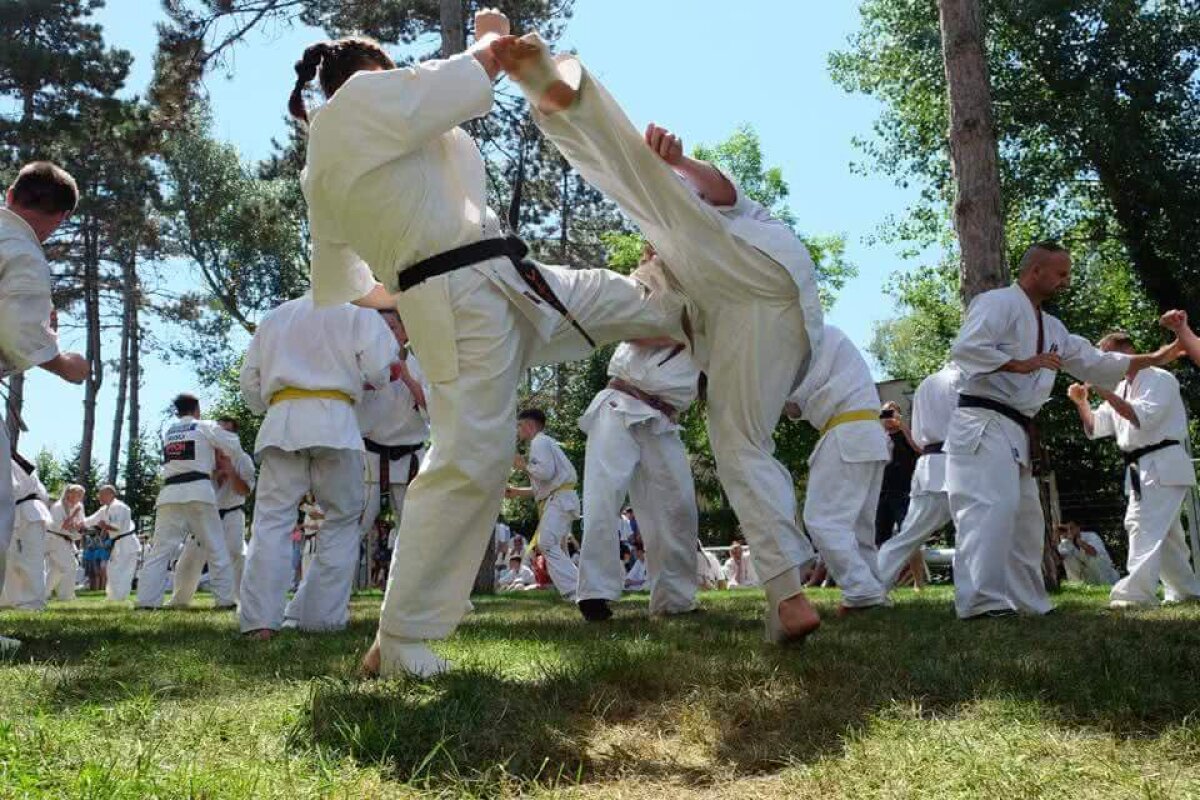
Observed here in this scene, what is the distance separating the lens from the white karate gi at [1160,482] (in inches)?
347

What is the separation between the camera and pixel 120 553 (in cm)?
1809

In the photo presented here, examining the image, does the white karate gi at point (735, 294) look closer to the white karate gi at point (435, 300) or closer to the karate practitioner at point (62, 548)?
the white karate gi at point (435, 300)

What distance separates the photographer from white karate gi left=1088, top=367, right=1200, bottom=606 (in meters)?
8.80

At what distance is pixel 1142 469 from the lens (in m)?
9.06

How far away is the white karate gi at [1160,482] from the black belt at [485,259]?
20.7 feet

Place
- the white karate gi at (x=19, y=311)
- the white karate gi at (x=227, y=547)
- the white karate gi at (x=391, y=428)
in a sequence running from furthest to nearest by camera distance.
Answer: the white karate gi at (x=227, y=547) → the white karate gi at (x=391, y=428) → the white karate gi at (x=19, y=311)

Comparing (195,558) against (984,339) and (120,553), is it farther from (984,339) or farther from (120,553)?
(984,339)

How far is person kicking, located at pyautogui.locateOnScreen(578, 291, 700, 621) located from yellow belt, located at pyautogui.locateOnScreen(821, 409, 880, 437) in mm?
1054

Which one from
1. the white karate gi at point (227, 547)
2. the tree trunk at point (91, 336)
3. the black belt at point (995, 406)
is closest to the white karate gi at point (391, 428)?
the white karate gi at point (227, 547)

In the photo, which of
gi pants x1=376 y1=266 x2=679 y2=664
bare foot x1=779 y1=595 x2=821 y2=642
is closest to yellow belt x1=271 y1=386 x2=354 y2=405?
gi pants x1=376 y1=266 x2=679 y2=664

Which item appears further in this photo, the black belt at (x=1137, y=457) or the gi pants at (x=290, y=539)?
the black belt at (x=1137, y=457)

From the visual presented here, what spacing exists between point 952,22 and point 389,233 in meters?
7.83

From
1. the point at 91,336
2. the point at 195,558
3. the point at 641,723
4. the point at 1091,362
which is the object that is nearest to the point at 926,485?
the point at 1091,362

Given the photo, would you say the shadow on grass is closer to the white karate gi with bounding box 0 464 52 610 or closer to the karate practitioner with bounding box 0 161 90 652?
the karate practitioner with bounding box 0 161 90 652
